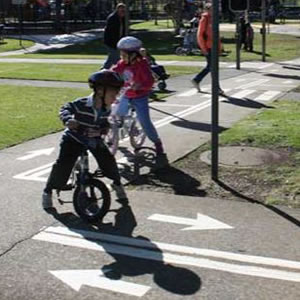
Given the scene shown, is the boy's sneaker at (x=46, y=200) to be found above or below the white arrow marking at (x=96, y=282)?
above

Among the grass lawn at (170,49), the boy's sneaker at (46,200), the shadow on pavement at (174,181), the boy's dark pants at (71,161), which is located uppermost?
the boy's dark pants at (71,161)

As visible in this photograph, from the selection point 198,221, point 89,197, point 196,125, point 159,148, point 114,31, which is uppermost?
point 114,31

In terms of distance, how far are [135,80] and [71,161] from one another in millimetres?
2305

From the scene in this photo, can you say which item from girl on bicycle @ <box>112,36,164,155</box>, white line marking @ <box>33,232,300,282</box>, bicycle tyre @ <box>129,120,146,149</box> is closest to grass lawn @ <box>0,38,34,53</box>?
bicycle tyre @ <box>129,120,146,149</box>

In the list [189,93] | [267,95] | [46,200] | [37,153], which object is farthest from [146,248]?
[189,93]

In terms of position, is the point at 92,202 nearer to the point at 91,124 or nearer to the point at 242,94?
the point at 91,124

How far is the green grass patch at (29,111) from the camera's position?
10.4 m

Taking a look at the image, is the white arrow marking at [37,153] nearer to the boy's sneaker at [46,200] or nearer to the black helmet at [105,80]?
the boy's sneaker at [46,200]

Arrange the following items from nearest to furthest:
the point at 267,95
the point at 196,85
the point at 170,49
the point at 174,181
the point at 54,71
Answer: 1. the point at 174,181
2. the point at 267,95
3. the point at 196,85
4. the point at 54,71
5. the point at 170,49

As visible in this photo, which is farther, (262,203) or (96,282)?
(262,203)

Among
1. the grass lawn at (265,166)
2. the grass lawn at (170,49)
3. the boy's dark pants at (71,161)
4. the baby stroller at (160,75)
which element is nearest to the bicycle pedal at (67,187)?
the boy's dark pants at (71,161)

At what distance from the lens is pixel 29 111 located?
498 inches

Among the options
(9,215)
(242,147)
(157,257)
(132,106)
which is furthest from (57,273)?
(242,147)

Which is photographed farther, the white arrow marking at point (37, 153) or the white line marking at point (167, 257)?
the white arrow marking at point (37, 153)
